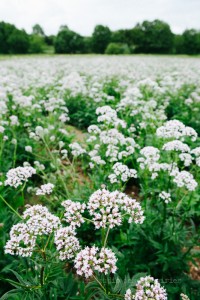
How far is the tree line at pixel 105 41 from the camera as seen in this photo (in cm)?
5572

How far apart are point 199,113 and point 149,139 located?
3.36 metres

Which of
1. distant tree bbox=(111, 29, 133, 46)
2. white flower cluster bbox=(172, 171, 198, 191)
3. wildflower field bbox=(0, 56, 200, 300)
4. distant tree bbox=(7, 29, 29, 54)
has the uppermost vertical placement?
distant tree bbox=(111, 29, 133, 46)

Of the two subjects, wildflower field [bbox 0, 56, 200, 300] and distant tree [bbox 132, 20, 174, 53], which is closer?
wildflower field [bbox 0, 56, 200, 300]

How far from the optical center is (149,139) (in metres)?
6.91

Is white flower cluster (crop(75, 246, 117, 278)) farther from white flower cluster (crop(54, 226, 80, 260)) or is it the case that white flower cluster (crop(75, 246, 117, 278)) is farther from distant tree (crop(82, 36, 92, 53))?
distant tree (crop(82, 36, 92, 53))

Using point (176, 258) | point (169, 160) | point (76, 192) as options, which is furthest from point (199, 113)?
point (176, 258)

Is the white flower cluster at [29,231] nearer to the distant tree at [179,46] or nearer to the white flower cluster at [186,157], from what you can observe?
the white flower cluster at [186,157]

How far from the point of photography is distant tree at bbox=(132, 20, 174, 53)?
Result: 210 feet

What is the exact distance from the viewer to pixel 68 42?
58812mm

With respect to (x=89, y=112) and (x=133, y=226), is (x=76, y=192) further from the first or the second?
(x=89, y=112)

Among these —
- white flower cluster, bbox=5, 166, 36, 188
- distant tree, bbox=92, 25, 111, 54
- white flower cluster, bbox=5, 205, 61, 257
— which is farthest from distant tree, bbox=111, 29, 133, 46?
white flower cluster, bbox=5, 205, 61, 257

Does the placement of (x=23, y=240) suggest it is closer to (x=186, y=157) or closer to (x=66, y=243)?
(x=66, y=243)

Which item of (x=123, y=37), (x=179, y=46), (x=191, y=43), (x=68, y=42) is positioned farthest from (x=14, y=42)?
(x=191, y=43)

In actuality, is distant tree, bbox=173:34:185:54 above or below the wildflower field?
above
